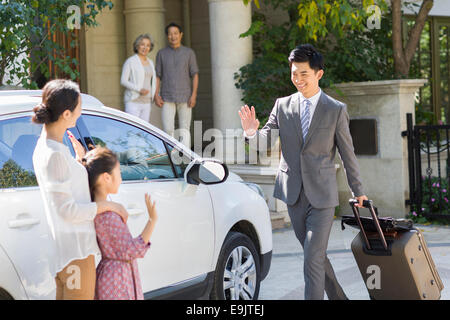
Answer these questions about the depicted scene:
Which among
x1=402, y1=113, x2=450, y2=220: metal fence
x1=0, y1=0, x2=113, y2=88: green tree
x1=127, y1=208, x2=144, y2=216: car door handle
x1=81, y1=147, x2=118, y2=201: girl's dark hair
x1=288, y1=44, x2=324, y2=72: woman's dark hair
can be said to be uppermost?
x1=0, y1=0, x2=113, y2=88: green tree

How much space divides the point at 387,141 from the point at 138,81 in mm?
3429

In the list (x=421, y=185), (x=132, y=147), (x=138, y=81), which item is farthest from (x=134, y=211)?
(x=421, y=185)

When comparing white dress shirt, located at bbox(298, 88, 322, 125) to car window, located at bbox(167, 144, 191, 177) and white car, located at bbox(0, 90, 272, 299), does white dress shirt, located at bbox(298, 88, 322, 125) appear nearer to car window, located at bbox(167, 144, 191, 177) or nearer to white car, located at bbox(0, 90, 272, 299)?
white car, located at bbox(0, 90, 272, 299)

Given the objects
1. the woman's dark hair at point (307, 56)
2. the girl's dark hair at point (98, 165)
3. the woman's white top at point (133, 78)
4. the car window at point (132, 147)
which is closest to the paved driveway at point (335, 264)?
the car window at point (132, 147)

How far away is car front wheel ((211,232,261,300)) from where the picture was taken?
519cm

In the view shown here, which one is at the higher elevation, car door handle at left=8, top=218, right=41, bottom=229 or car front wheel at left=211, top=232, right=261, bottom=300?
car door handle at left=8, top=218, right=41, bottom=229

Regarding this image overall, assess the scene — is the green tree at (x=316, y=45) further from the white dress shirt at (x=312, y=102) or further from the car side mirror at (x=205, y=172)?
the car side mirror at (x=205, y=172)

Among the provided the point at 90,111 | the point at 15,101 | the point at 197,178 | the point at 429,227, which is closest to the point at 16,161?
the point at 15,101

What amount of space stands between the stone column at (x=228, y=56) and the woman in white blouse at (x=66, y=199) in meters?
7.29

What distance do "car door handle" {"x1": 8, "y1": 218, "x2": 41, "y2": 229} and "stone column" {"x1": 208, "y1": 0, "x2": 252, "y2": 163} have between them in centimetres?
705

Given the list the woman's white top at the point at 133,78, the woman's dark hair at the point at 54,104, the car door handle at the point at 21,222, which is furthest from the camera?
the woman's white top at the point at 133,78

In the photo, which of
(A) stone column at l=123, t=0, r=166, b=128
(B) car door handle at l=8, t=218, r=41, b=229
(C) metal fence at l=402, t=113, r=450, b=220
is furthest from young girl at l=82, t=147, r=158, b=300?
(A) stone column at l=123, t=0, r=166, b=128

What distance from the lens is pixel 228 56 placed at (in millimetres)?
10906

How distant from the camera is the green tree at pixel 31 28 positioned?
21.5 feet
